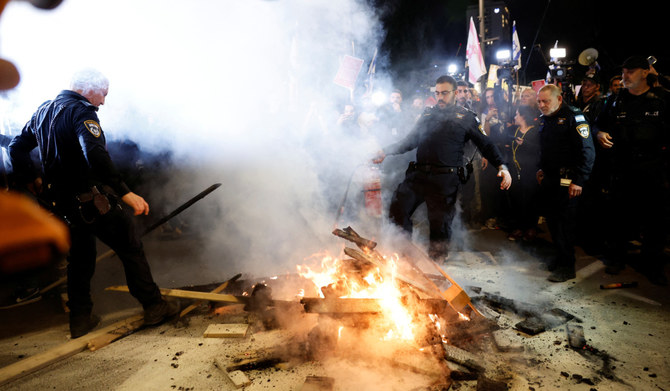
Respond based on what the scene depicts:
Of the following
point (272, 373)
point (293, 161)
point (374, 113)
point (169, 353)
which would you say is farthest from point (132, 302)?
point (374, 113)

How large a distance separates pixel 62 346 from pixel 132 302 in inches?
39.0

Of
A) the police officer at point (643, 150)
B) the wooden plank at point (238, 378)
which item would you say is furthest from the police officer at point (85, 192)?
the police officer at point (643, 150)

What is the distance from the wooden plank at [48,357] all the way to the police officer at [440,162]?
370cm

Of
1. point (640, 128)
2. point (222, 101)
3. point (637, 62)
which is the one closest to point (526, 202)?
point (640, 128)

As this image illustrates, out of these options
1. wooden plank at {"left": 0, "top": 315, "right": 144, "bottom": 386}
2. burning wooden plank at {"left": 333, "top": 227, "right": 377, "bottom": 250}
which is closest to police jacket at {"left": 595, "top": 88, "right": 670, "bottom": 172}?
burning wooden plank at {"left": 333, "top": 227, "right": 377, "bottom": 250}

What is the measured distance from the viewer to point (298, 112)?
21.3 feet

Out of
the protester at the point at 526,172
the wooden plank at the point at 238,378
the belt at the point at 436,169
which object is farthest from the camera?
the protester at the point at 526,172

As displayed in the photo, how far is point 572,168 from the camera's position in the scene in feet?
14.0

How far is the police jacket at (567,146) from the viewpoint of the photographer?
13.5 ft

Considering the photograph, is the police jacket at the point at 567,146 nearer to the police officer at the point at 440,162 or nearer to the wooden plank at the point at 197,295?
the police officer at the point at 440,162

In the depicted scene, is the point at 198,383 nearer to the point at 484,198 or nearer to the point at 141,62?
the point at 141,62

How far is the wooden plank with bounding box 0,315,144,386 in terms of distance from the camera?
2617 millimetres

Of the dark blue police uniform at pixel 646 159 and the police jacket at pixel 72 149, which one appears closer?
the police jacket at pixel 72 149

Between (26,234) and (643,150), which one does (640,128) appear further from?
(26,234)
